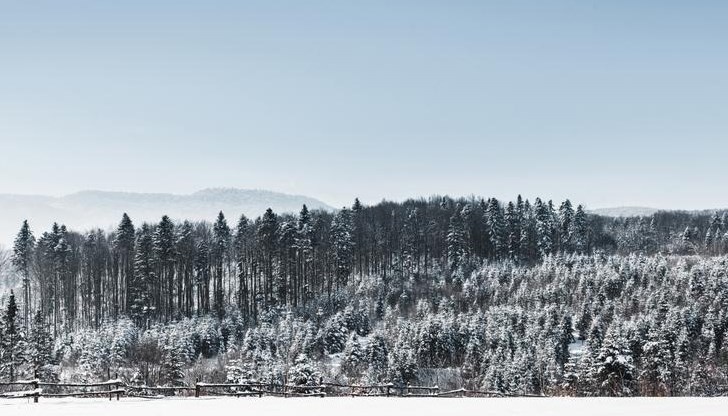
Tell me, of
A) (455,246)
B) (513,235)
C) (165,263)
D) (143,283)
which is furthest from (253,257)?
(513,235)

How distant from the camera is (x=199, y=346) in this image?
2968 inches

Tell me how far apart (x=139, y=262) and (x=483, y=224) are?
223 feet

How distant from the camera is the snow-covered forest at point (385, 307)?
5859 cm

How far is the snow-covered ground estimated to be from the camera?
70.4 ft

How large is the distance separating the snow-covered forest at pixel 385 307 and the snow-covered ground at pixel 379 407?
21348mm

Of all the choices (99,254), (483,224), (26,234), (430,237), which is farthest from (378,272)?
(26,234)

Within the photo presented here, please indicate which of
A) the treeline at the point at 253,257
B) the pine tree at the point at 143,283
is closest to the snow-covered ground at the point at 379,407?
the treeline at the point at 253,257

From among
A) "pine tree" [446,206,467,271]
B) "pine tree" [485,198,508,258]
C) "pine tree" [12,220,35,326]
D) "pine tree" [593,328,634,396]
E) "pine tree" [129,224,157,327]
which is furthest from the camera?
"pine tree" [485,198,508,258]

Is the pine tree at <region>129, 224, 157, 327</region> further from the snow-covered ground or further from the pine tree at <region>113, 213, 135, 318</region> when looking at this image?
the snow-covered ground

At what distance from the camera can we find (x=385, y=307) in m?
92.0

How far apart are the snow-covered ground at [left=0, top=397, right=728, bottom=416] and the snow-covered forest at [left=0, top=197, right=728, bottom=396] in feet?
70.0

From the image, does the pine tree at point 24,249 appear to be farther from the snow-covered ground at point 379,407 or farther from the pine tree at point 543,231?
the pine tree at point 543,231

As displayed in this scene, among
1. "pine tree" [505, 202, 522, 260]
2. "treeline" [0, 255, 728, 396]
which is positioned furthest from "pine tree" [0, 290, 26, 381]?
"pine tree" [505, 202, 522, 260]

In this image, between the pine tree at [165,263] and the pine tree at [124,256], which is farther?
the pine tree at [124,256]
